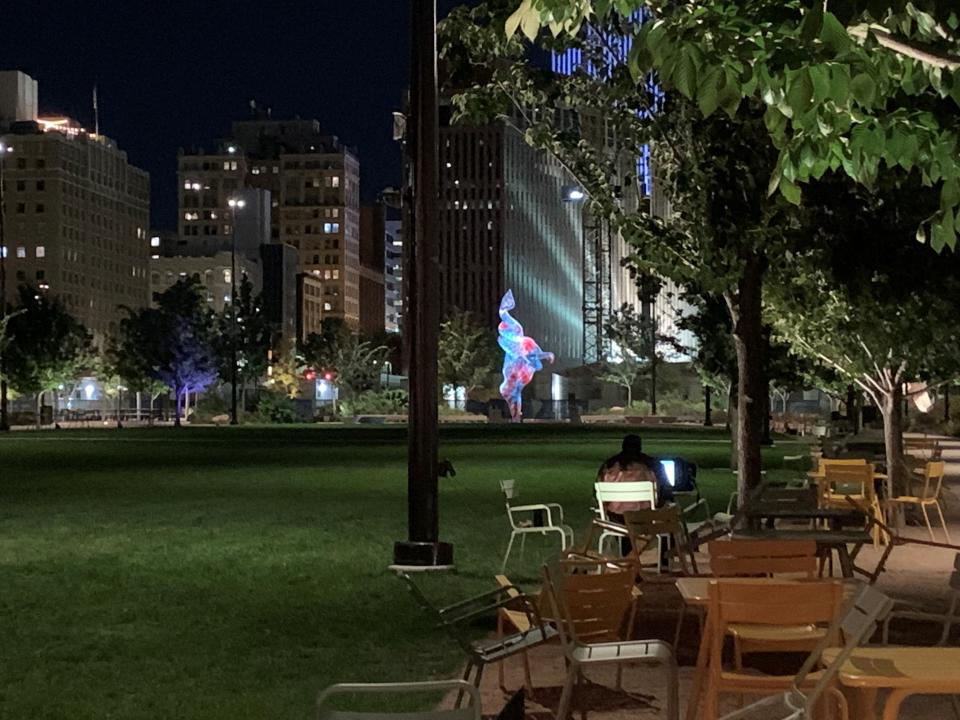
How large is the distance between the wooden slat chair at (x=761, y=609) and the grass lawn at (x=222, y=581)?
2669 mm

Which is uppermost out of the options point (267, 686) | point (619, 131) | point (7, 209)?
point (7, 209)

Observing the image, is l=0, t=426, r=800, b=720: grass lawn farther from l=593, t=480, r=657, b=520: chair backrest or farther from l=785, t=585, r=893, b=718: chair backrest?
l=785, t=585, r=893, b=718: chair backrest

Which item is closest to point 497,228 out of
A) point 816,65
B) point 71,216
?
point 71,216

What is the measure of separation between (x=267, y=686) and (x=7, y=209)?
576 feet

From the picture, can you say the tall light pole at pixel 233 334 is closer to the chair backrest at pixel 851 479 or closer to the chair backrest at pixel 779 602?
the chair backrest at pixel 851 479

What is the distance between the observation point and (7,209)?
6855 inches

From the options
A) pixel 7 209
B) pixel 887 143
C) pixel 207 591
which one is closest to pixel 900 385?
pixel 207 591

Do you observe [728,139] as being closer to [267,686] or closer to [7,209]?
[267,686]

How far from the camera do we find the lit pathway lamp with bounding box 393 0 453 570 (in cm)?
1389

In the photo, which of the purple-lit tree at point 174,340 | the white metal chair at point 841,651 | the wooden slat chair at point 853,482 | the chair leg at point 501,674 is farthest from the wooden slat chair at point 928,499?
the purple-lit tree at point 174,340

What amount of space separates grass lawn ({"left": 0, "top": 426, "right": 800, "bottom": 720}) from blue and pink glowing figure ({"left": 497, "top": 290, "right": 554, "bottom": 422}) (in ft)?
201

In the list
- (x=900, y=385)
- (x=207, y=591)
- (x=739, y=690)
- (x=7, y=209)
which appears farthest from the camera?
(x=7, y=209)

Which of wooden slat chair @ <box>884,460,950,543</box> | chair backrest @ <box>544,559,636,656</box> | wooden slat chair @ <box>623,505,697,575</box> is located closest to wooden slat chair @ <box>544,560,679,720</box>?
chair backrest @ <box>544,559,636,656</box>

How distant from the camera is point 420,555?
14.1 meters
